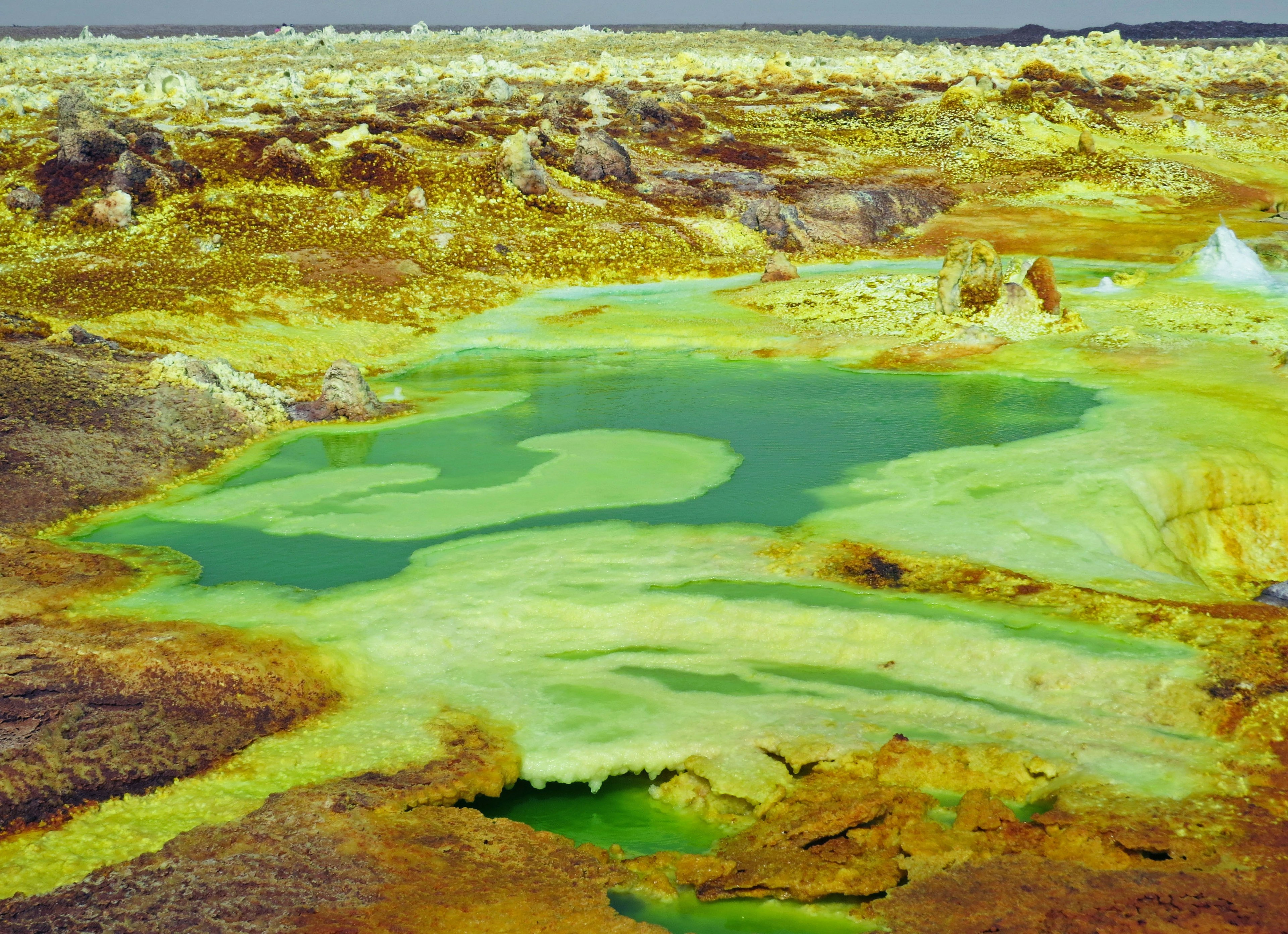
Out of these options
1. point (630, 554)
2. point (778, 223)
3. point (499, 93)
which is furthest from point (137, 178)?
point (499, 93)

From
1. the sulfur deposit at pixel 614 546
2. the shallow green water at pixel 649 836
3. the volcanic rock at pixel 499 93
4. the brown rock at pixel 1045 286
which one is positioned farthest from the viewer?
the volcanic rock at pixel 499 93

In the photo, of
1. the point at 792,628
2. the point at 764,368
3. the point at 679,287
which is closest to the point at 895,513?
the point at 792,628

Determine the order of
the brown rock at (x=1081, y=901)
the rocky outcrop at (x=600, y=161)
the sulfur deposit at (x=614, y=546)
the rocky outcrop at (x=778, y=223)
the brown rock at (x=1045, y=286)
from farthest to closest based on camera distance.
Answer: the rocky outcrop at (x=600, y=161), the rocky outcrop at (x=778, y=223), the brown rock at (x=1045, y=286), the sulfur deposit at (x=614, y=546), the brown rock at (x=1081, y=901)

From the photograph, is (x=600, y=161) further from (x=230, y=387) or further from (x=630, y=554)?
(x=630, y=554)

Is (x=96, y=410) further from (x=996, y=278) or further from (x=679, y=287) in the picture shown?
(x=996, y=278)

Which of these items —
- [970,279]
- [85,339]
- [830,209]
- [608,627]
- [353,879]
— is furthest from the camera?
[830,209]

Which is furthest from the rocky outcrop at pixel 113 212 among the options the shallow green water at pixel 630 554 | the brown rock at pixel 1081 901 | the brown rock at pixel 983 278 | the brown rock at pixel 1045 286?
the brown rock at pixel 1081 901

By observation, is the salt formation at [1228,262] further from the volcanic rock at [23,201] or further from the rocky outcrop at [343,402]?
the volcanic rock at [23,201]
